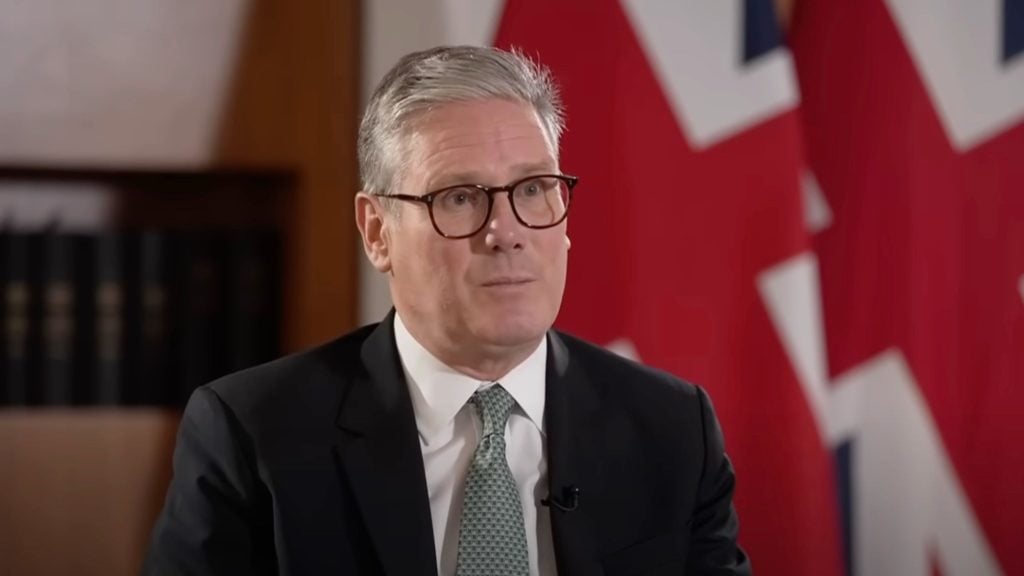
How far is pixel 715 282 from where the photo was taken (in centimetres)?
295

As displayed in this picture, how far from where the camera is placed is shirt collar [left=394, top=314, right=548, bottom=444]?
185cm

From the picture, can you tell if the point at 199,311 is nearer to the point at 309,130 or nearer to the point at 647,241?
the point at 309,130

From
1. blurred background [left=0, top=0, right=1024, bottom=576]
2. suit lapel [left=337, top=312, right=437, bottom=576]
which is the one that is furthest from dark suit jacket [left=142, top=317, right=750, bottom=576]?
blurred background [left=0, top=0, right=1024, bottom=576]

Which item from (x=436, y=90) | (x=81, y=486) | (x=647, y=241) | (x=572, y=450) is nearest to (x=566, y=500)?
(x=572, y=450)

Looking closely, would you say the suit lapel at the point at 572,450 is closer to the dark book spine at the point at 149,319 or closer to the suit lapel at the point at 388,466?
the suit lapel at the point at 388,466

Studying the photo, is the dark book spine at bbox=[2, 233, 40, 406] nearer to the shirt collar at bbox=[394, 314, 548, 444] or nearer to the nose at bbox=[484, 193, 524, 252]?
the shirt collar at bbox=[394, 314, 548, 444]

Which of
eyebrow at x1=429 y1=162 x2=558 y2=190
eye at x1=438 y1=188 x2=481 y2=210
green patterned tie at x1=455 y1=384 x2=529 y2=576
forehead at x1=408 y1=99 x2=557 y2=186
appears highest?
forehead at x1=408 y1=99 x2=557 y2=186

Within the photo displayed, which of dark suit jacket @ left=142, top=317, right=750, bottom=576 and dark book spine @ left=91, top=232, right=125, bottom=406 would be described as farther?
dark book spine @ left=91, top=232, right=125, bottom=406

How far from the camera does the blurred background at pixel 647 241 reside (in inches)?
115

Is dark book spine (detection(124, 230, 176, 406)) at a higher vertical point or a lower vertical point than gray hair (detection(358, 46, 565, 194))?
lower

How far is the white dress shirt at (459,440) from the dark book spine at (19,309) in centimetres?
130

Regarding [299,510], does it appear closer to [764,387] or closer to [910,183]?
[764,387]

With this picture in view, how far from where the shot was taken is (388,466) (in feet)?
5.87

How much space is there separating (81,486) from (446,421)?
140cm
